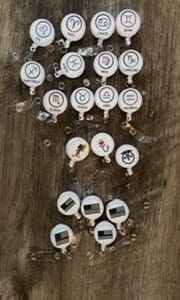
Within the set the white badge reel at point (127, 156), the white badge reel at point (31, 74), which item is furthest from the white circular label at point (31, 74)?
the white badge reel at point (127, 156)

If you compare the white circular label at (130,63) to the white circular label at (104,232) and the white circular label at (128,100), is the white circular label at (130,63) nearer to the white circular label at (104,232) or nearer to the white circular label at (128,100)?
the white circular label at (128,100)

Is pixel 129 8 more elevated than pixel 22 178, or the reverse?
pixel 129 8

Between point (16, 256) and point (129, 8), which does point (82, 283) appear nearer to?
point (16, 256)

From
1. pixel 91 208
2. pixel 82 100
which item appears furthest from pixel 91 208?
pixel 82 100

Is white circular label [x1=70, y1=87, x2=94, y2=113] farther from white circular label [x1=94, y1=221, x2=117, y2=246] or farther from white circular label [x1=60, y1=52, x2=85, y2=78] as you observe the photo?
white circular label [x1=94, y1=221, x2=117, y2=246]

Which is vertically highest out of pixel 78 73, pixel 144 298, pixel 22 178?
pixel 78 73

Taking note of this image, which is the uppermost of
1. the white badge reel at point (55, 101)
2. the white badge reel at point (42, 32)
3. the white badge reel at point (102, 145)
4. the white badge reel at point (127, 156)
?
the white badge reel at point (42, 32)

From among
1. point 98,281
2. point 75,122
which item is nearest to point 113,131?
point 75,122

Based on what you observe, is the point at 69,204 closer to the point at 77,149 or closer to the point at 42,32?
the point at 77,149
